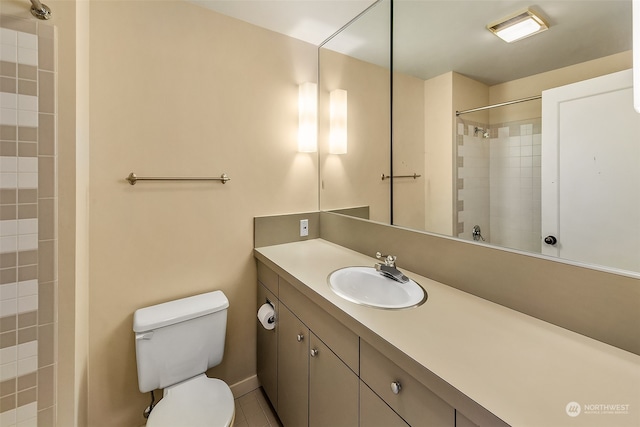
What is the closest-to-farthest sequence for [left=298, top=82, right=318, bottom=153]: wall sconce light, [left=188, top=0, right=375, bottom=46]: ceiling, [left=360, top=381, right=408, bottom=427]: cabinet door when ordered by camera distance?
1. [left=360, top=381, right=408, bottom=427]: cabinet door
2. [left=188, top=0, right=375, bottom=46]: ceiling
3. [left=298, top=82, right=318, bottom=153]: wall sconce light

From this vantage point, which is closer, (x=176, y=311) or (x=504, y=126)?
(x=504, y=126)

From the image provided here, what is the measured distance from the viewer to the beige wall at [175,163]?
52.7 inches

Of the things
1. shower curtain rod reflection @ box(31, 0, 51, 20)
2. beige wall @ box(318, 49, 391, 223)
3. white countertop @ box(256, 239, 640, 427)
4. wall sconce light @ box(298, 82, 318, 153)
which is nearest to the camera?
white countertop @ box(256, 239, 640, 427)

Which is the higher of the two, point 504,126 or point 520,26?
point 520,26

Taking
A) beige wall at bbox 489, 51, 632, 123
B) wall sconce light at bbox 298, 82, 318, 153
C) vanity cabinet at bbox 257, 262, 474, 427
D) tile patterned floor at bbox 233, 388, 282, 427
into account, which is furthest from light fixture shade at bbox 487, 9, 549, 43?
tile patterned floor at bbox 233, 388, 282, 427

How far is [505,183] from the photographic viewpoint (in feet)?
3.52

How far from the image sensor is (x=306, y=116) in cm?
190

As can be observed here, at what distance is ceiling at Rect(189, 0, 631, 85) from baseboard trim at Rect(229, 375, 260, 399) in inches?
84.3

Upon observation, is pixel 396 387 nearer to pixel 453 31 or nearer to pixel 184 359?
pixel 184 359

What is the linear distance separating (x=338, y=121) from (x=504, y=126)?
111 cm

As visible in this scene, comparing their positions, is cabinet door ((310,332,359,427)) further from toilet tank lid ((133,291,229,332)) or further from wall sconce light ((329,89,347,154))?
wall sconce light ((329,89,347,154))

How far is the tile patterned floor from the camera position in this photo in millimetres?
1566

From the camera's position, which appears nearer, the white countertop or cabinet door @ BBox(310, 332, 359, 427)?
the white countertop

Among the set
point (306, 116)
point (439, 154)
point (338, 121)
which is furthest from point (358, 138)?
point (439, 154)
